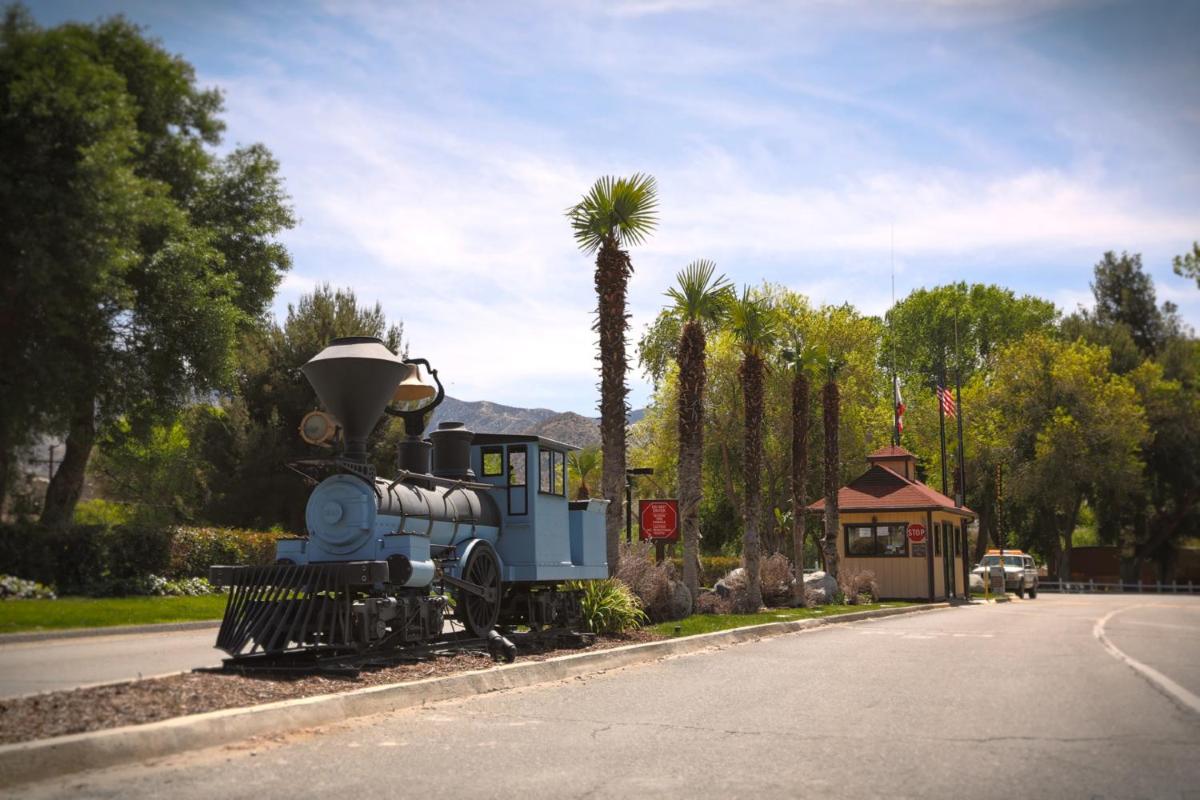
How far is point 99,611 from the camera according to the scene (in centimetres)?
1883

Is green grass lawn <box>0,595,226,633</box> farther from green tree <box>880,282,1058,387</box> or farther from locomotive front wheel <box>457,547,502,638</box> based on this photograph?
green tree <box>880,282,1058,387</box>

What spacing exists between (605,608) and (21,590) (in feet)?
37.7

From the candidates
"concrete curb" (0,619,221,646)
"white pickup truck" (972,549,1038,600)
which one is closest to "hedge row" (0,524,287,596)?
"concrete curb" (0,619,221,646)

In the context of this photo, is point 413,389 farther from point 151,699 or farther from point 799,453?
point 799,453

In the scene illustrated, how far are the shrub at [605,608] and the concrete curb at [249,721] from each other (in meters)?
3.00

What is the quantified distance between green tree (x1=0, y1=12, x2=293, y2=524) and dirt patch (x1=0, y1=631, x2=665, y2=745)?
9.10 metres

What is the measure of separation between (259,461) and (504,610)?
2301 centimetres

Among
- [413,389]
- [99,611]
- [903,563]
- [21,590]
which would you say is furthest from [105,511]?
[413,389]

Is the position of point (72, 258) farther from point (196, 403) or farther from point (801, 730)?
point (801, 730)

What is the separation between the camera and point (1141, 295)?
73.9 metres

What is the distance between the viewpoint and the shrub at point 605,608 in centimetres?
1655

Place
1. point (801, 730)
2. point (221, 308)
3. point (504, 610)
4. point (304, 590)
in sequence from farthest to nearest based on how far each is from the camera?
point (221, 308) < point (504, 610) < point (304, 590) < point (801, 730)

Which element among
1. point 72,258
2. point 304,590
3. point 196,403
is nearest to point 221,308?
point 196,403

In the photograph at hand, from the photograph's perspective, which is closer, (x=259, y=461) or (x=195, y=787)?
(x=195, y=787)
